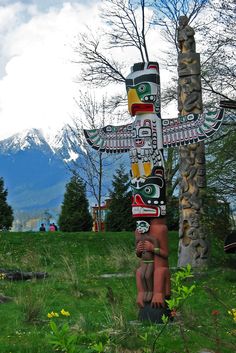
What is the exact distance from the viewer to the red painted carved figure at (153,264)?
726 cm

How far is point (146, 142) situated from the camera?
7.73m

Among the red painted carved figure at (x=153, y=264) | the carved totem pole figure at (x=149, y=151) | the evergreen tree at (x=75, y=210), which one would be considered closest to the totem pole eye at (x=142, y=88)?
the carved totem pole figure at (x=149, y=151)

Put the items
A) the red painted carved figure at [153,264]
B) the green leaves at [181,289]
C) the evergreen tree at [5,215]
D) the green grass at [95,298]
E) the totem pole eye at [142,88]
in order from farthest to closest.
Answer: the evergreen tree at [5,215], the totem pole eye at [142,88], the red painted carved figure at [153,264], the green grass at [95,298], the green leaves at [181,289]

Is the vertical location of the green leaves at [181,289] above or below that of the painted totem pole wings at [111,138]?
below

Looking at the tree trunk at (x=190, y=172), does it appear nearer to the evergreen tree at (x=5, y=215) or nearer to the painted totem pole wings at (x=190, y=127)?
the painted totem pole wings at (x=190, y=127)

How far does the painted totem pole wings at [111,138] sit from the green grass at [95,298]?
7.29ft

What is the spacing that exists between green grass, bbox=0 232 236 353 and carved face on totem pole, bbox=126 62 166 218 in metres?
1.43

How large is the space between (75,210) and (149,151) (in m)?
21.2

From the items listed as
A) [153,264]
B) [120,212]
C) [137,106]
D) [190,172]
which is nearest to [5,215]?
[120,212]

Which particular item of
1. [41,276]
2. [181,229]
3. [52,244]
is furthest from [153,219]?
[52,244]

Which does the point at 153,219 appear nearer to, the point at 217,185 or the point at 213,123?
the point at 213,123

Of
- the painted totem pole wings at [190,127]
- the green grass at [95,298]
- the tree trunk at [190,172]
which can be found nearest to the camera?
the green grass at [95,298]

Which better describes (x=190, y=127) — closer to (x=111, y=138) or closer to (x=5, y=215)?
(x=111, y=138)

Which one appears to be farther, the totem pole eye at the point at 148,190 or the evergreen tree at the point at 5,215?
the evergreen tree at the point at 5,215
